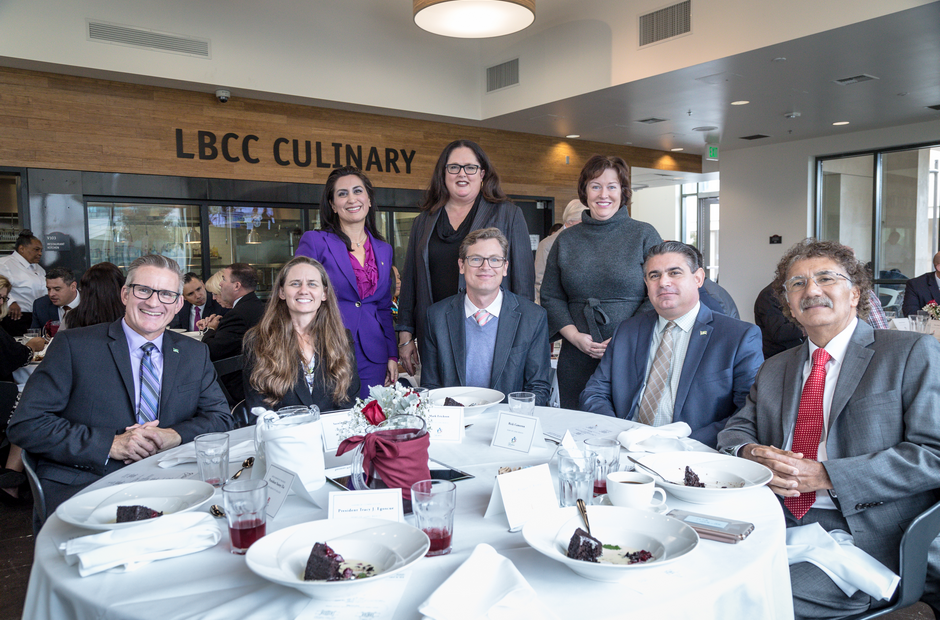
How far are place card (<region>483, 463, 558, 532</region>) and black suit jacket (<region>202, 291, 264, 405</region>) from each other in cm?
307

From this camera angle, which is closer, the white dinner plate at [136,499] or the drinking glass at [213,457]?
the white dinner plate at [136,499]

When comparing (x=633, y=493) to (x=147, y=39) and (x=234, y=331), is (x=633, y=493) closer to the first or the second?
(x=234, y=331)

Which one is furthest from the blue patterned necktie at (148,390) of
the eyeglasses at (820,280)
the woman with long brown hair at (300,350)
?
the eyeglasses at (820,280)

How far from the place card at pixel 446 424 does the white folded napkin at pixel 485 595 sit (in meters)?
0.86

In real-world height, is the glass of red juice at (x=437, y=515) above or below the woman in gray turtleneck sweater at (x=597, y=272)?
below

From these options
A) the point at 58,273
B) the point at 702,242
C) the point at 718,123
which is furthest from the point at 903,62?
the point at 702,242

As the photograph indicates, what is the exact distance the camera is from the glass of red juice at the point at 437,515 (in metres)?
1.21

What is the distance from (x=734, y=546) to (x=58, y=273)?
5.96 meters

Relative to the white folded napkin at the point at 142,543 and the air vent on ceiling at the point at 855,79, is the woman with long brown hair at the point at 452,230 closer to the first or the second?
the white folded napkin at the point at 142,543

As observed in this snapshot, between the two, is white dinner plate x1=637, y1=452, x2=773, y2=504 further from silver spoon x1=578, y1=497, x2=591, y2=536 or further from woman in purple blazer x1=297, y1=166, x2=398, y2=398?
woman in purple blazer x1=297, y1=166, x2=398, y2=398

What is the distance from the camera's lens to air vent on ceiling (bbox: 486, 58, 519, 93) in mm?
8414

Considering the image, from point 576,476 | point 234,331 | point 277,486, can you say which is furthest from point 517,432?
point 234,331

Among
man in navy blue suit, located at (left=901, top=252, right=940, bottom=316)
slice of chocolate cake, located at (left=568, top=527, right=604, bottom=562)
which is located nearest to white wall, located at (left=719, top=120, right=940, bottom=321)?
man in navy blue suit, located at (left=901, top=252, right=940, bottom=316)

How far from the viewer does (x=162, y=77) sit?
6.52 meters
